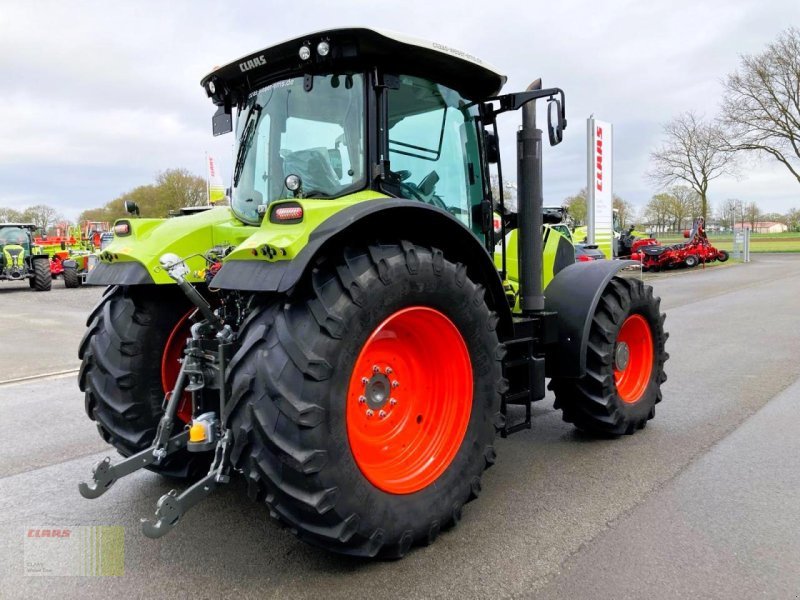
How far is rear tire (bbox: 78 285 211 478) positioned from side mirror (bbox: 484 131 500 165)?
6.88 ft

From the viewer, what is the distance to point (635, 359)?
15.3ft

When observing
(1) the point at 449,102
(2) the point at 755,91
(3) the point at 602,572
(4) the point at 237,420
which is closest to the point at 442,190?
(1) the point at 449,102

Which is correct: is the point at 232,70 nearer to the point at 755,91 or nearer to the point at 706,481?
the point at 706,481

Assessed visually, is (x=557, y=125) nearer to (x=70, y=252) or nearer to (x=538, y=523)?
(x=538, y=523)

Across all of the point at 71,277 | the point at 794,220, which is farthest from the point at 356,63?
the point at 794,220

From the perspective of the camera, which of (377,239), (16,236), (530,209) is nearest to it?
(377,239)

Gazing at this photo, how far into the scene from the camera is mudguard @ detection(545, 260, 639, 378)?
12.9 ft

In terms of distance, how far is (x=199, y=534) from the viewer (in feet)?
9.74

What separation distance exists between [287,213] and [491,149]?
1.81 metres

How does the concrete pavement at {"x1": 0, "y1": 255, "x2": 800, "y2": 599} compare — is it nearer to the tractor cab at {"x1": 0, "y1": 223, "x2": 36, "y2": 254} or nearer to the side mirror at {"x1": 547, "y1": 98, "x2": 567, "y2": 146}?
the side mirror at {"x1": 547, "y1": 98, "x2": 567, "y2": 146}

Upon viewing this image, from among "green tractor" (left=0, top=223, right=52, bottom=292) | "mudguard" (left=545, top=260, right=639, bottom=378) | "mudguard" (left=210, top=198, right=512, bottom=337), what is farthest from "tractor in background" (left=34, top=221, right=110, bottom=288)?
"mudguard" (left=210, top=198, right=512, bottom=337)

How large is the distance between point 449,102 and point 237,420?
221 cm

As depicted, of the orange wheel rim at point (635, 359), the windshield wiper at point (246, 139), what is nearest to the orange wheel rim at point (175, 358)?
the windshield wiper at point (246, 139)

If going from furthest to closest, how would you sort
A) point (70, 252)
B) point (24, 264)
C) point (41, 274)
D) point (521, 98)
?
point (70, 252), point (24, 264), point (41, 274), point (521, 98)
